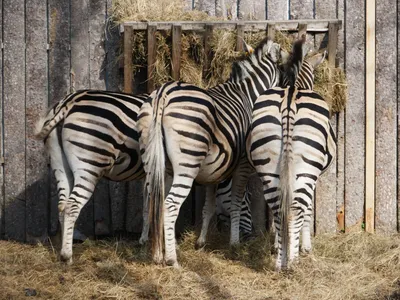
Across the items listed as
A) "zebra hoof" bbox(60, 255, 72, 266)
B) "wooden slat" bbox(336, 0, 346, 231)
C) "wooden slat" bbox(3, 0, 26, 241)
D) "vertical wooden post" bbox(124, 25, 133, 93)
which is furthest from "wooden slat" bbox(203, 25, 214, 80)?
"zebra hoof" bbox(60, 255, 72, 266)

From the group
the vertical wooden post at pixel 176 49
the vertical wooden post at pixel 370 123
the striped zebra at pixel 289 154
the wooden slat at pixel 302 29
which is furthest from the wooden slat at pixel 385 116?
the vertical wooden post at pixel 176 49

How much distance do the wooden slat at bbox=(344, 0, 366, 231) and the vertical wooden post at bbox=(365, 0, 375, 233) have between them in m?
0.05

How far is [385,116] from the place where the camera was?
342 inches

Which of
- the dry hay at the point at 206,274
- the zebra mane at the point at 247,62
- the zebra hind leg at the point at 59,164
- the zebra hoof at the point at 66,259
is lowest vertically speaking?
the dry hay at the point at 206,274

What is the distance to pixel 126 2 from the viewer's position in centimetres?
859

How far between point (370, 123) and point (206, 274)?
10.6 ft

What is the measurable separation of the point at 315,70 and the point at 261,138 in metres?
2.18

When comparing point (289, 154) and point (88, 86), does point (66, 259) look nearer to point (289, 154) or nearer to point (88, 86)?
point (289, 154)

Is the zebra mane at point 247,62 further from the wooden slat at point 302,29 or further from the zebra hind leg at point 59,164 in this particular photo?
the zebra hind leg at point 59,164

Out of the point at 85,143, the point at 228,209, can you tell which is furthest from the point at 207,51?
the point at 85,143

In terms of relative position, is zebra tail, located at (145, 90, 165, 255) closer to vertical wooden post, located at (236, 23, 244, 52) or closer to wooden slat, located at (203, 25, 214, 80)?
wooden slat, located at (203, 25, 214, 80)

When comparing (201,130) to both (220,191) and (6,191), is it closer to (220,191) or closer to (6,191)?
(220,191)

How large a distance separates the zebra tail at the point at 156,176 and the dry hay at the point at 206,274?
388 mm

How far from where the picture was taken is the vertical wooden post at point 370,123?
8664 millimetres
